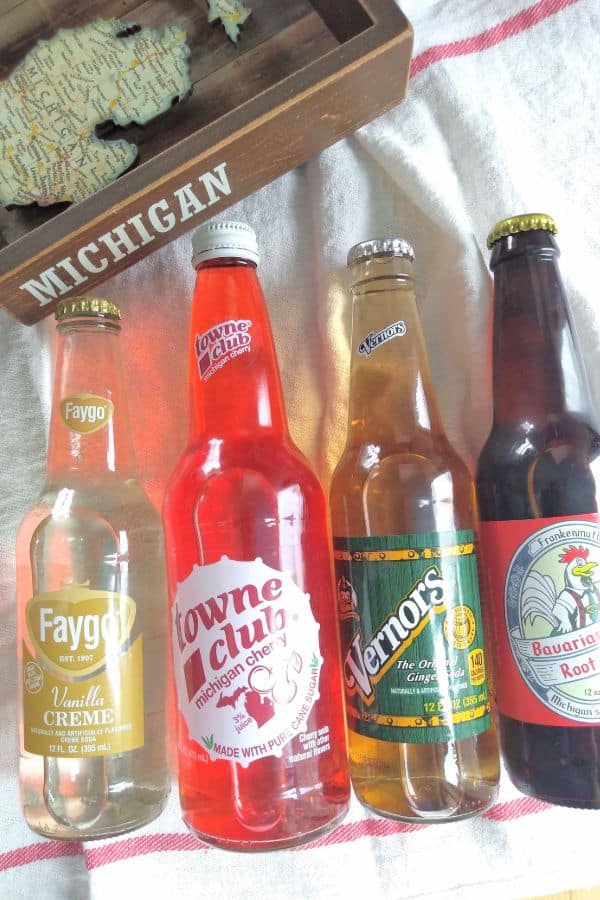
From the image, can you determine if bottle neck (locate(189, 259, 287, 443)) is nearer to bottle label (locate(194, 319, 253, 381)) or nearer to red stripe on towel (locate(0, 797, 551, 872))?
bottle label (locate(194, 319, 253, 381))

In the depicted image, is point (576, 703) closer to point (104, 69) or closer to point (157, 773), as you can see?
point (157, 773)

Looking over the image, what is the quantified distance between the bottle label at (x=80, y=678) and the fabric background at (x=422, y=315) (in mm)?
157

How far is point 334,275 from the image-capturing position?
2.42ft

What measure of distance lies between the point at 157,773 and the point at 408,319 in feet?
1.68

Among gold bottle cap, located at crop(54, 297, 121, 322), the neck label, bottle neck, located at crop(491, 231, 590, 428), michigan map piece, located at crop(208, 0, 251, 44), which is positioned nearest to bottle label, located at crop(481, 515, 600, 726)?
bottle neck, located at crop(491, 231, 590, 428)

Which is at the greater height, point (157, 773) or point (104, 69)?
point (104, 69)

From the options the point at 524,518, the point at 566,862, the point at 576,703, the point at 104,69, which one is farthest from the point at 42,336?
the point at 566,862

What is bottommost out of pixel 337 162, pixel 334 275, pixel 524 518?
pixel 524 518

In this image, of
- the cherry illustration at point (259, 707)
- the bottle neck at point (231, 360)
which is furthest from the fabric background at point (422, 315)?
the cherry illustration at point (259, 707)

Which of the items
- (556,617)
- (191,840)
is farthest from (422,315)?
(191,840)

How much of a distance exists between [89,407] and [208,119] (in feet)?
1.09

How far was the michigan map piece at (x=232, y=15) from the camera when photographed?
704 millimetres

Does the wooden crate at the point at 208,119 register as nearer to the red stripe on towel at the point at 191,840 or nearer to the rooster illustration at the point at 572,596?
the rooster illustration at the point at 572,596

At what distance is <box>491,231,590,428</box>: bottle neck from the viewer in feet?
2.00
